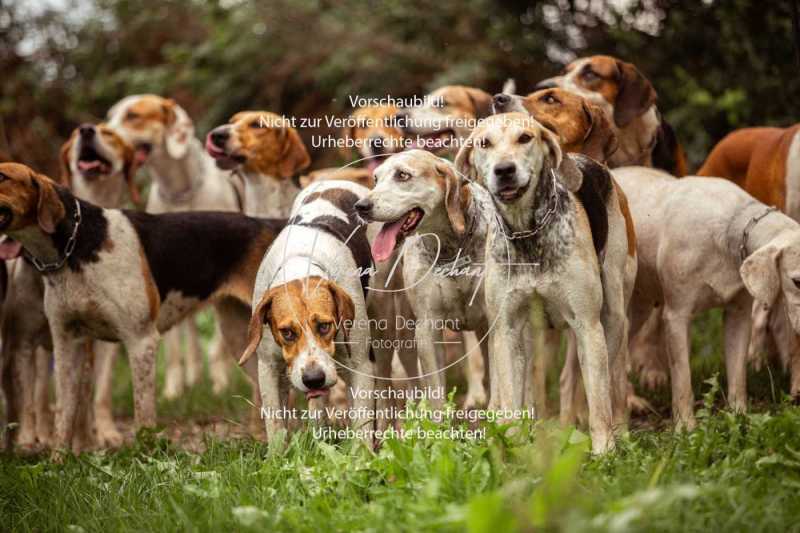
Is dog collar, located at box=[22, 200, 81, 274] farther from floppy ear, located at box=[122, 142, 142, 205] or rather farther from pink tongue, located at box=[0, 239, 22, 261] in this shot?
floppy ear, located at box=[122, 142, 142, 205]

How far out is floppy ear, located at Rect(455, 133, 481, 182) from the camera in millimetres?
4965

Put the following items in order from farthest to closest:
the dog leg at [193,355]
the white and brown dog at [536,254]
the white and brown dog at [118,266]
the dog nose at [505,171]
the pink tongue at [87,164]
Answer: the dog leg at [193,355] < the pink tongue at [87,164] < the white and brown dog at [118,266] < the white and brown dog at [536,254] < the dog nose at [505,171]

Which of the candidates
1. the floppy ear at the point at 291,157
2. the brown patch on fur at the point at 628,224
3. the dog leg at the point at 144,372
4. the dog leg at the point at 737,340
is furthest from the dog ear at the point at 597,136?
the dog leg at the point at 144,372

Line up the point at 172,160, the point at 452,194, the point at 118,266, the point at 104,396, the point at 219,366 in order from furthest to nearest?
the point at 219,366 → the point at 172,160 → the point at 104,396 → the point at 118,266 → the point at 452,194

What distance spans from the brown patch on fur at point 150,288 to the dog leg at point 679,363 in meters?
2.97

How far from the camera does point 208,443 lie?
217 inches

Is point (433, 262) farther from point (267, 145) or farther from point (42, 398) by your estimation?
point (42, 398)

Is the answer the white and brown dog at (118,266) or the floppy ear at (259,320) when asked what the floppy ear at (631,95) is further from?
the floppy ear at (259,320)

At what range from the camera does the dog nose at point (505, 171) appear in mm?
4641

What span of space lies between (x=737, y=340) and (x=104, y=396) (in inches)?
177

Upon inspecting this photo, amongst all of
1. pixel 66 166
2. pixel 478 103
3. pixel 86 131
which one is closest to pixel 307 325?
pixel 478 103

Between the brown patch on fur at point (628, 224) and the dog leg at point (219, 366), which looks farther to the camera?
the dog leg at point (219, 366)

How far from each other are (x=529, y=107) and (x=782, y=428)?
91.8 inches

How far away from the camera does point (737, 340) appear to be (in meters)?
5.83
